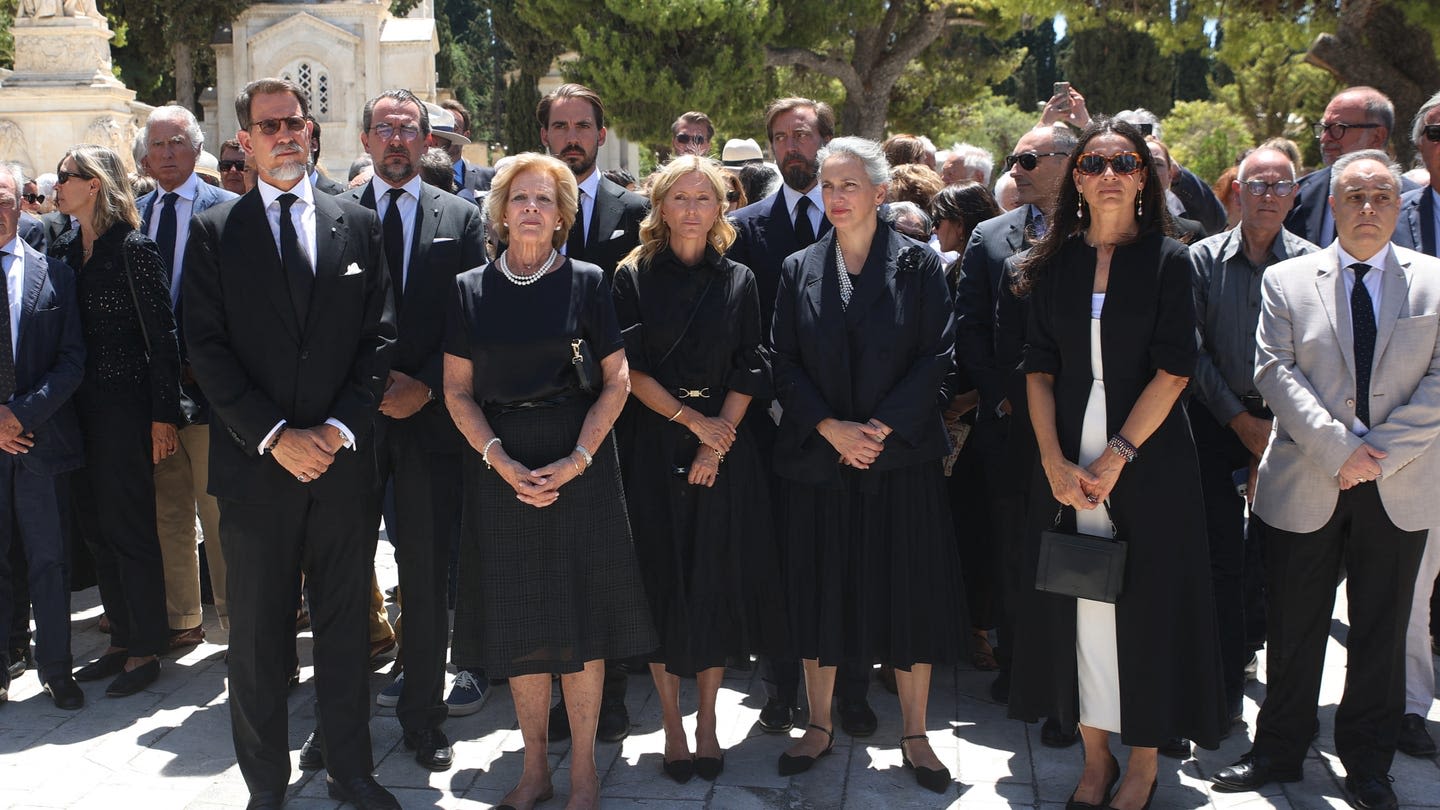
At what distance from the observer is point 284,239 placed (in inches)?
166

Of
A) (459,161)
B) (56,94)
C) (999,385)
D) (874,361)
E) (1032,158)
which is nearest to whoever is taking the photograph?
(874,361)

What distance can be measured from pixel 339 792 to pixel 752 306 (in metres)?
2.28

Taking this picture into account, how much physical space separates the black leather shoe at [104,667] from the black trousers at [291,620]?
5.87ft

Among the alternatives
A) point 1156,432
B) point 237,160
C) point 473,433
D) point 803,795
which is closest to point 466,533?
point 473,433

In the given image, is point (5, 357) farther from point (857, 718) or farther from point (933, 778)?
point (933, 778)

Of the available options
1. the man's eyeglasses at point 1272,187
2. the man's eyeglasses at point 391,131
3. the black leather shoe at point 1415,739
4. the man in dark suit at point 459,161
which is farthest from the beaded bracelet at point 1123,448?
the man in dark suit at point 459,161

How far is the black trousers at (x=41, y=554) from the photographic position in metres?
5.45

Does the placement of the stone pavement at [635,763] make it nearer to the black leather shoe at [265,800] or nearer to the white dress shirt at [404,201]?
the black leather shoe at [265,800]

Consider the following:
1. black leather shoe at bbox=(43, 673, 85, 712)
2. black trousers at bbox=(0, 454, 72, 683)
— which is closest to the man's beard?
black trousers at bbox=(0, 454, 72, 683)

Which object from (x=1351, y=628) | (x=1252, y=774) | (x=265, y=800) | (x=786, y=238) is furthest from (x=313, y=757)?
(x=1351, y=628)

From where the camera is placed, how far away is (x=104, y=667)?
5.69 metres

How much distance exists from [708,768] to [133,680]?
2731 millimetres

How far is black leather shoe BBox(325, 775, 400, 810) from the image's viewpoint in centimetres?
430

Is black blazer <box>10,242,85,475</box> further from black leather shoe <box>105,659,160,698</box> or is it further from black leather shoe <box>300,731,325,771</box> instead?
black leather shoe <box>300,731,325,771</box>
